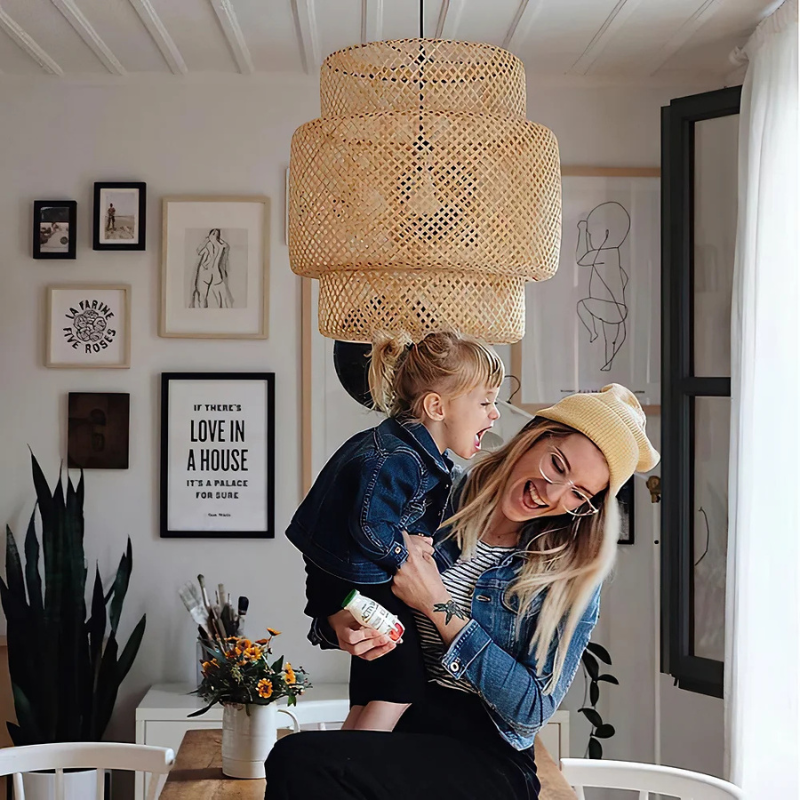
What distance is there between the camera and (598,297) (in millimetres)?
3059

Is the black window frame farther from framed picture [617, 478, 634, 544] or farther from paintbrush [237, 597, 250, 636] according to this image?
paintbrush [237, 597, 250, 636]

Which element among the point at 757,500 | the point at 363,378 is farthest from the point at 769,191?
the point at 363,378

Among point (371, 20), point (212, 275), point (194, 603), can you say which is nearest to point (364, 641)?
point (194, 603)

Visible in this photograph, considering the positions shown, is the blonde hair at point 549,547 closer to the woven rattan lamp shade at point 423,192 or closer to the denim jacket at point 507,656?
the denim jacket at point 507,656

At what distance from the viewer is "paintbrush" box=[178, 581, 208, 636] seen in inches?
112

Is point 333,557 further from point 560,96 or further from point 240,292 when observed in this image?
point 560,96

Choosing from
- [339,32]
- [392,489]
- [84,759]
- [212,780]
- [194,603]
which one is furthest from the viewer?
[194,603]

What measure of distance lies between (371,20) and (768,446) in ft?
4.85

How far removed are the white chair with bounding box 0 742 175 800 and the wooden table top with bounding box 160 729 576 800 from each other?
55mm

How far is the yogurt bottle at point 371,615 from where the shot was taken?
4.32 ft

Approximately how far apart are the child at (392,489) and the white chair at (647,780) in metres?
0.86

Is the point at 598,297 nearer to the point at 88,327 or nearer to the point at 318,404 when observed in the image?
the point at 318,404

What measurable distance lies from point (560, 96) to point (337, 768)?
235 centimetres

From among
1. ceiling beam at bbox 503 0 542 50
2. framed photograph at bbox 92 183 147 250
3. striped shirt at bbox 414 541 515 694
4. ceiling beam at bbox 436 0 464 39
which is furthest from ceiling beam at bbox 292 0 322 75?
striped shirt at bbox 414 541 515 694
